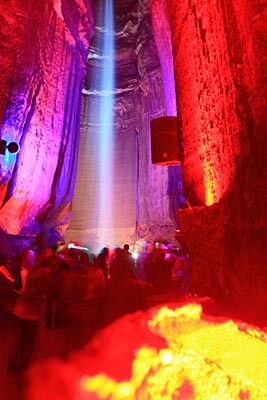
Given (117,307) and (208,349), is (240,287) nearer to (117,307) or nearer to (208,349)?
(208,349)

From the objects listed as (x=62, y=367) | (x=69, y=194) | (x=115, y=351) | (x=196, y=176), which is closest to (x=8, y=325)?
(x=62, y=367)

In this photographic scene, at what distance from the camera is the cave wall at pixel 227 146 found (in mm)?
2836

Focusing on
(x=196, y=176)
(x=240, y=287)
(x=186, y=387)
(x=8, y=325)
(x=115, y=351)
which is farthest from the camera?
(x=8, y=325)

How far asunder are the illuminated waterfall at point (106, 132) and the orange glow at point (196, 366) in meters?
17.5

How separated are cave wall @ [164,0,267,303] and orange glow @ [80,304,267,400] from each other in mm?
460

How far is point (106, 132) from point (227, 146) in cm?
1963

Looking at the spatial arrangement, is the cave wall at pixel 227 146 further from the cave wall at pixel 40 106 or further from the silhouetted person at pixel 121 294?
the cave wall at pixel 40 106

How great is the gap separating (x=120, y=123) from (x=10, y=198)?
45.0 ft

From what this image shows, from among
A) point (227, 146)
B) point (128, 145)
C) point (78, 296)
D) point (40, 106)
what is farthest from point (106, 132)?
point (227, 146)

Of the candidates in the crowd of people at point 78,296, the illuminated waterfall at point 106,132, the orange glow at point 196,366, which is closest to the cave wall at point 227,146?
the orange glow at point 196,366

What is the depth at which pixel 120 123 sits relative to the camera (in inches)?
878

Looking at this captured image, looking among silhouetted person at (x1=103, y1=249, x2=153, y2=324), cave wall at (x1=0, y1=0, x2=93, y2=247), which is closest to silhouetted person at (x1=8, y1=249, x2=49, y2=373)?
silhouetted person at (x1=103, y1=249, x2=153, y2=324)

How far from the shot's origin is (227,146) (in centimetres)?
335

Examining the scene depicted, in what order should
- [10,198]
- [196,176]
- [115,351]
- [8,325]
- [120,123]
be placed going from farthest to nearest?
[120,123] → [10,198] → [8,325] → [196,176] → [115,351]
